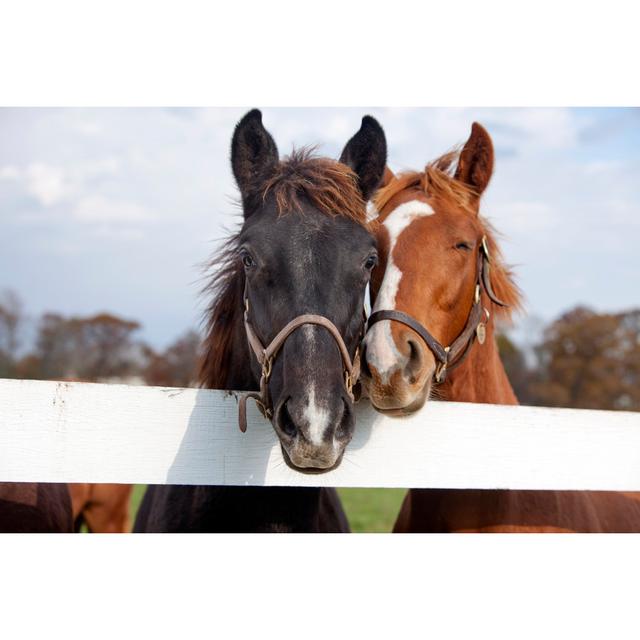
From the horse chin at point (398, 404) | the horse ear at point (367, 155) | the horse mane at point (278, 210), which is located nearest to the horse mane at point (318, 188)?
the horse mane at point (278, 210)

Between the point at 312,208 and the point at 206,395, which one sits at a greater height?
the point at 312,208

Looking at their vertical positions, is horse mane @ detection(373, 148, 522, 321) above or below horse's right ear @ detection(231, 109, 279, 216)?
below

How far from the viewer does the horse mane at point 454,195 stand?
319 cm

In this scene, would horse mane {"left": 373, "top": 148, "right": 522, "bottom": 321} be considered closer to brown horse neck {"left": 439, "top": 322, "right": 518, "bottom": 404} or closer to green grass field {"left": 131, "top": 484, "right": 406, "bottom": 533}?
brown horse neck {"left": 439, "top": 322, "right": 518, "bottom": 404}

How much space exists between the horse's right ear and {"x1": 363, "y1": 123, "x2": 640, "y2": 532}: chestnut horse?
0.64 meters

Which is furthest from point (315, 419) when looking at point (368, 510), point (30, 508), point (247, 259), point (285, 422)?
point (368, 510)

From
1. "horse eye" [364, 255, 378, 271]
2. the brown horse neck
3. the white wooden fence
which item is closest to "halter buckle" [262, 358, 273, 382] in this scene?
the white wooden fence

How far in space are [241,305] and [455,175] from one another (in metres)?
1.39

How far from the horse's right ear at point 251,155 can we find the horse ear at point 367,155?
13.0 inches

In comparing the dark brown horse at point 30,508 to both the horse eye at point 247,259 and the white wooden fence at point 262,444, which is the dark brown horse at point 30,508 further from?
the horse eye at point 247,259

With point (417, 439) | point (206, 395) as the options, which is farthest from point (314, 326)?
point (417, 439)

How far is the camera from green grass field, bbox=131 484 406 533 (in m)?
8.97

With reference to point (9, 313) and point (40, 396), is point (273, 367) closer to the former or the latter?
point (40, 396)

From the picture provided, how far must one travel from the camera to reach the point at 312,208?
97.4 inches
